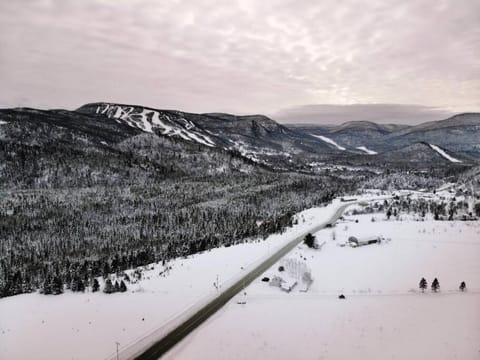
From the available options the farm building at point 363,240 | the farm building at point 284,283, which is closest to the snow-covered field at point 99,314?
the farm building at point 284,283

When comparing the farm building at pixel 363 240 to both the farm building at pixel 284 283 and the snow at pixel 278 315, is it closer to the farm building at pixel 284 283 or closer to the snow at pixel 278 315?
the snow at pixel 278 315

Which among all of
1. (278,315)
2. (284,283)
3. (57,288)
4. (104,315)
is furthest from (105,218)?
(278,315)

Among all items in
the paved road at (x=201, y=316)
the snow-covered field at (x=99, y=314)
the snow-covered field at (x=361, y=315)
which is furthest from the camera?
the paved road at (x=201, y=316)

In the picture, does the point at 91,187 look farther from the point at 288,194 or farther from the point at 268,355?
the point at 268,355

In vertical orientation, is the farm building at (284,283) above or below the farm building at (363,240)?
below

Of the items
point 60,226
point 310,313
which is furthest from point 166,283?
point 60,226

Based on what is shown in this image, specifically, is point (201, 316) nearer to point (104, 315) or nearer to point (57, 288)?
point (104, 315)

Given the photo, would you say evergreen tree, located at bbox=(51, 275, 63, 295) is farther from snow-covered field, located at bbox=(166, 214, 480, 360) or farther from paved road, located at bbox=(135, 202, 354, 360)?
snow-covered field, located at bbox=(166, 214, 480, 360)
